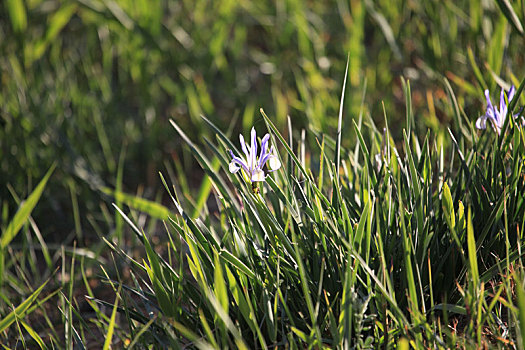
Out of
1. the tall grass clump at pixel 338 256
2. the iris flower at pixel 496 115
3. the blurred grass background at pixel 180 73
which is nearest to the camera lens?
the tall grass clump at pixel 338 256

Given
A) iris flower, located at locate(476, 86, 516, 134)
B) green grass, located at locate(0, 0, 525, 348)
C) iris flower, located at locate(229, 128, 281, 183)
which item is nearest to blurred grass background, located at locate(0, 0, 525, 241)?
green grass, located at locate(0, 0, 525, 348)

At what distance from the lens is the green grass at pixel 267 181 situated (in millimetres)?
897

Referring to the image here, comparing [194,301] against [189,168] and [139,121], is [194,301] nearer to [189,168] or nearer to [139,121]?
[189,168]

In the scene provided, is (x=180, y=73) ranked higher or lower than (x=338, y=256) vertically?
higher

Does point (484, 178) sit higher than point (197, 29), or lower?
lower

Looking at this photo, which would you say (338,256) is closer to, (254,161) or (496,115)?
(254,161)

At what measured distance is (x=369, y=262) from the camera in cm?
95

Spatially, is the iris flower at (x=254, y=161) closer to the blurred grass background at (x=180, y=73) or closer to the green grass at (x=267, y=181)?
the green grass at (x=267, y=181)

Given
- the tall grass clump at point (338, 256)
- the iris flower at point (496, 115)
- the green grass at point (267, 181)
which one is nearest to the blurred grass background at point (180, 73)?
the green grass at point (267, 181)

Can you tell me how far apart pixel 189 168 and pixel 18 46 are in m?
0.71

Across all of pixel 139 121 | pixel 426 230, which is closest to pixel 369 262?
pixel 426 230

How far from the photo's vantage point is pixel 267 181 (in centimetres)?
95

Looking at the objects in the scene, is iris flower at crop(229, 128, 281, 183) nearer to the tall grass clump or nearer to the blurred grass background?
the tall grass clump

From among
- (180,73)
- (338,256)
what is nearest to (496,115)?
(338,256)
